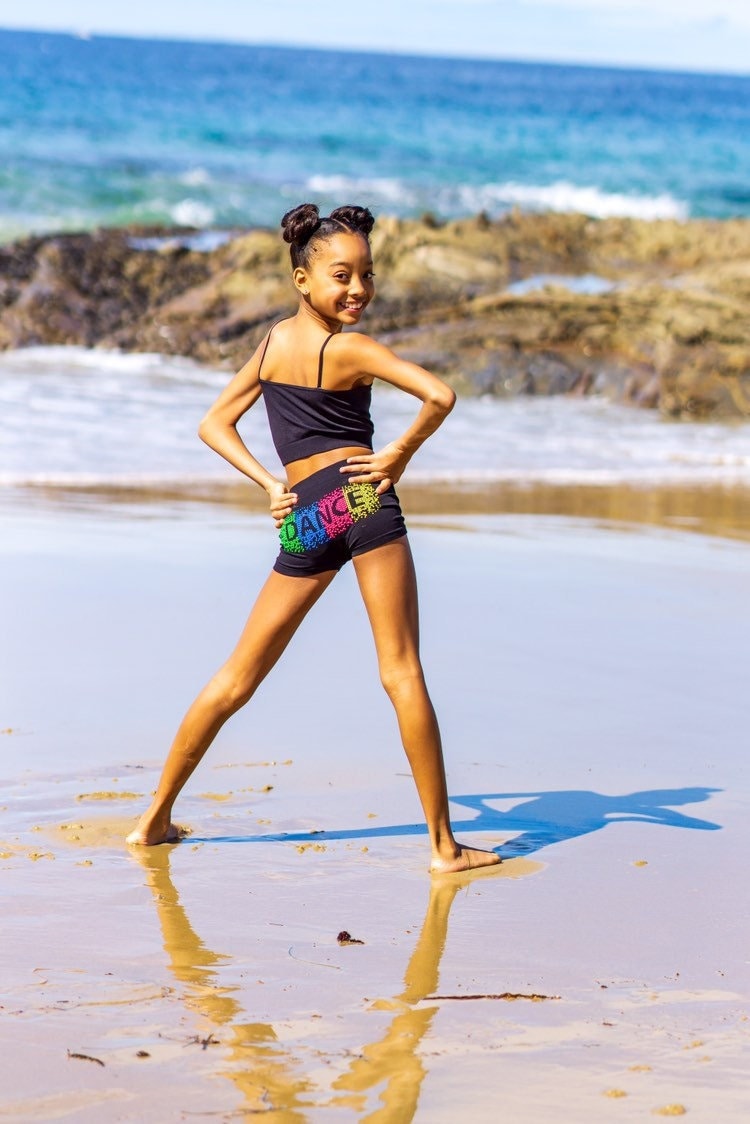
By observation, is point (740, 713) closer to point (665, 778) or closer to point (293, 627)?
point (665, 778)

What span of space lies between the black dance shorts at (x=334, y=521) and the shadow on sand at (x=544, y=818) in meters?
0.77

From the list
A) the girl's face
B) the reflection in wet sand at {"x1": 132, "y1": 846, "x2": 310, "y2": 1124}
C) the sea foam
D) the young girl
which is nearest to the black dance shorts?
the young girl

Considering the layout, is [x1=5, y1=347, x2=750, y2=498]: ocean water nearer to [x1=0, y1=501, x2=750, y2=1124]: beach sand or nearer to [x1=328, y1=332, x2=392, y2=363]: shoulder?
[x1=0, y1=501, x2=750, y2=1124]: beach sand

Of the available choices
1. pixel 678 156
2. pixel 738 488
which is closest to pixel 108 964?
pixel 738 488

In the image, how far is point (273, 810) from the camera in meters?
4.55

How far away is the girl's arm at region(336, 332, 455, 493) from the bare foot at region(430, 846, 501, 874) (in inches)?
38.5

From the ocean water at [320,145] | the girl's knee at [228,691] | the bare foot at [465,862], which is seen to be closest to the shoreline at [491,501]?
the girl's knee at [228,691]

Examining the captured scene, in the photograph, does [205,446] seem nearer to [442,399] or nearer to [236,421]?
[236,421]

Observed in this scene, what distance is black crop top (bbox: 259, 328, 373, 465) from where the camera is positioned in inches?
162

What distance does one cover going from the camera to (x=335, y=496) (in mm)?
4102

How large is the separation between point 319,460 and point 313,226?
612 mm

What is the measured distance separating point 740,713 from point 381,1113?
3.25 metres

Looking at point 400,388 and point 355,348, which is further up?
point 355,348

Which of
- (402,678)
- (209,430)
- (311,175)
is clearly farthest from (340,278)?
(311,175)
